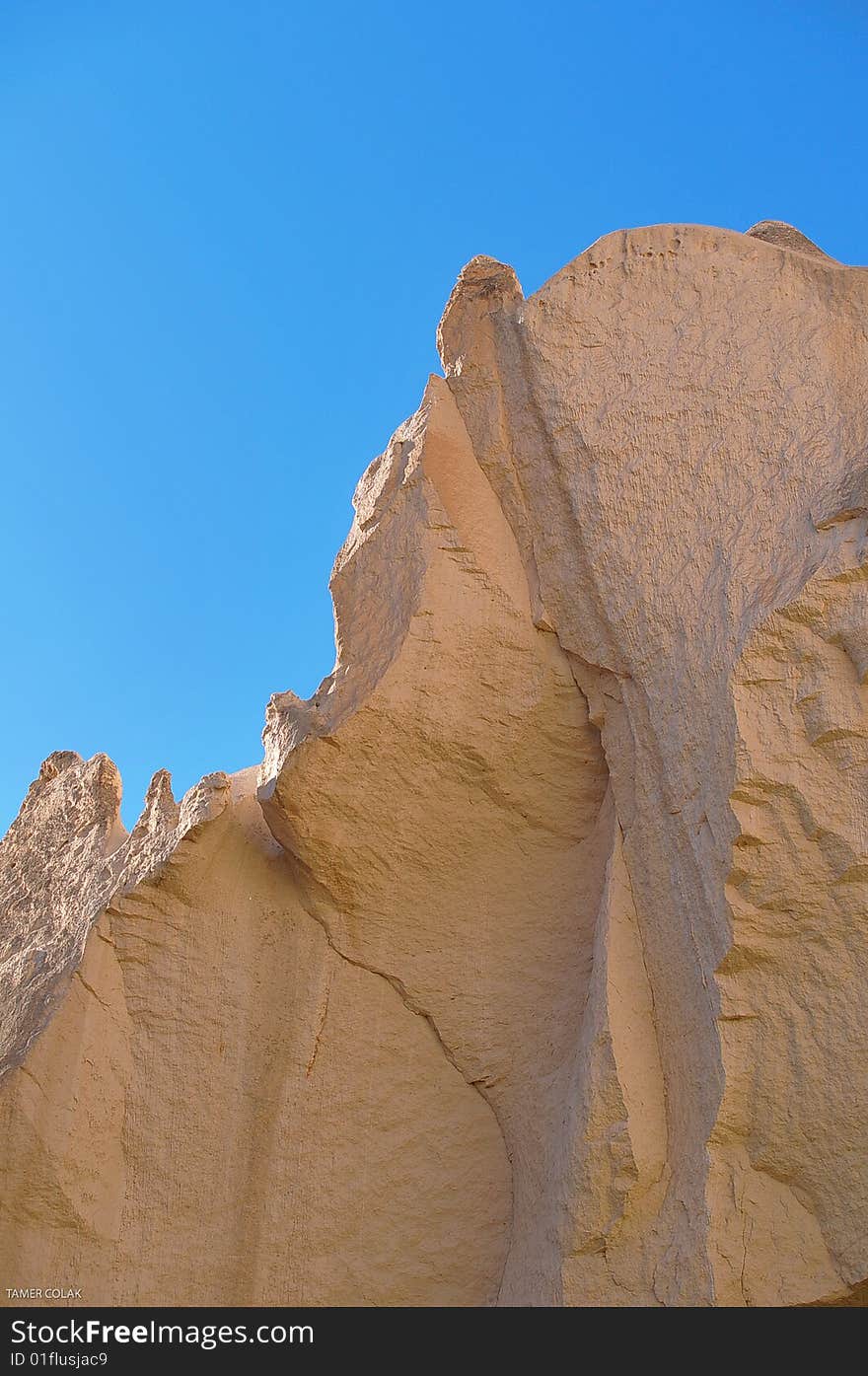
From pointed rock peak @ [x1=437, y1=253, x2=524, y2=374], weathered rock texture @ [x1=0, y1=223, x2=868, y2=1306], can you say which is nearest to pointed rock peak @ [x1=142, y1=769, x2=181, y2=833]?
weathered rock texture @ [x1=0, y1=223, x2=868, y2=1306]

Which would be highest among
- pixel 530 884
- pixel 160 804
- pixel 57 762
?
pixel 57 762

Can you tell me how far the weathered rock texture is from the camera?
3.81 meters

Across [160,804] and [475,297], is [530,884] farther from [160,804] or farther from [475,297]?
[475,297]

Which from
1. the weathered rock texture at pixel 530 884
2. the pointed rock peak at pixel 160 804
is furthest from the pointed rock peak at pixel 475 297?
the pointed rock peak at pixel 160 804

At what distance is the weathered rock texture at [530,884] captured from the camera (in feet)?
12.5

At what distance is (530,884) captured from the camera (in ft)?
15.2

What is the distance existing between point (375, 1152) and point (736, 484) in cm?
259

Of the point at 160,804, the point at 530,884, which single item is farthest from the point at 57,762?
the point at 530,884

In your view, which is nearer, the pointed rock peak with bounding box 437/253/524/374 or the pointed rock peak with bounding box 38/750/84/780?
the pointed rock peak with bounding box 437/253/524/374

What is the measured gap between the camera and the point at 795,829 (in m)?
3.84

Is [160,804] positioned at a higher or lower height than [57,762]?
lower

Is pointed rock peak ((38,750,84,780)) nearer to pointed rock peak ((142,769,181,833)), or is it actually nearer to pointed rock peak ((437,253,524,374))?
pointed rock peak ((142,769,181,833))

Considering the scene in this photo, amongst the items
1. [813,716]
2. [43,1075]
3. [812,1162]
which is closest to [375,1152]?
[43,1075]
